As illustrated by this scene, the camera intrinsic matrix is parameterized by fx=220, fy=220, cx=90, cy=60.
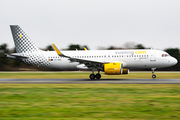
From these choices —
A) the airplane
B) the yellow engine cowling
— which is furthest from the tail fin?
the yellow engine cowling

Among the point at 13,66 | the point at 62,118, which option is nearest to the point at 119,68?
the point at 62,118

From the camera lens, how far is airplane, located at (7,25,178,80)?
78.0ft

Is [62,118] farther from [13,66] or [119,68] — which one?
[13,66]

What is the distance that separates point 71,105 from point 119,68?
13.4 meters

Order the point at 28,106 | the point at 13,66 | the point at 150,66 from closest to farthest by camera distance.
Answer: the point at 28,106
the point at 150,66
the point at 13,66

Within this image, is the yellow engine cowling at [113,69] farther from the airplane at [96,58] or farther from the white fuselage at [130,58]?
the white fuselage at [130,58]

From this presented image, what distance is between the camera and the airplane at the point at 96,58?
23766 mm

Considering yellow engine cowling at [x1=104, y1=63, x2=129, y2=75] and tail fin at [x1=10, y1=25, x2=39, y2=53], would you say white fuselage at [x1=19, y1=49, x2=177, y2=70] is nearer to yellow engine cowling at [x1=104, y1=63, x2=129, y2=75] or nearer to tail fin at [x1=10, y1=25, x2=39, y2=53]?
yellow engine cowling at [x1=104, y1=63, x2=129, y2=75]

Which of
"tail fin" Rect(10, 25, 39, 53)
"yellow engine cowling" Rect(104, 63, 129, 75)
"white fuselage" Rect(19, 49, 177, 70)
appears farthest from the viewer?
"tail fin" Rect(10, 25, 39, 53)

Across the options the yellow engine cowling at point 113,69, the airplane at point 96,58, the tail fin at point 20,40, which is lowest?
the yellow engine cowling at point 113,69

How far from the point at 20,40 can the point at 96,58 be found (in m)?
10.1

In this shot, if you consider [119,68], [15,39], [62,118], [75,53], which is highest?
[15,39]

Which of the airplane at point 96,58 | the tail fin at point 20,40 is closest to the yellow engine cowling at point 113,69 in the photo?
the airplane at point 96,58

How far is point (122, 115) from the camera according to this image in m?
7.81
